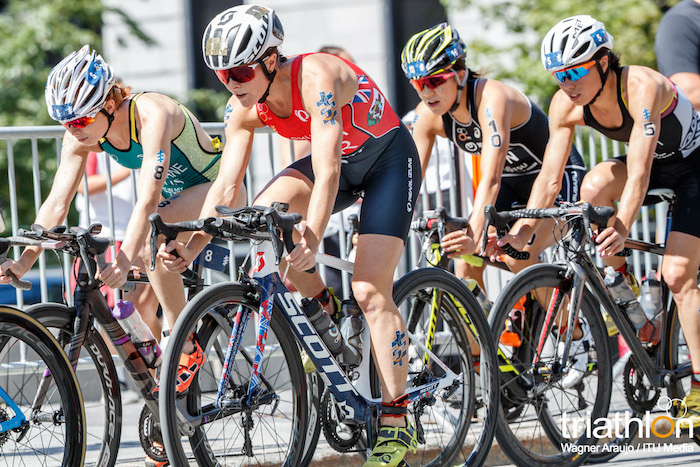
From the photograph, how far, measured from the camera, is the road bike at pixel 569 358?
16.7ft

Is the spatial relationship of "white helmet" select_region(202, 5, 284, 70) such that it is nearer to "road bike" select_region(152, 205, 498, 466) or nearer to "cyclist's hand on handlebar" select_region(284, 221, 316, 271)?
"road bike" select_region(152, 205, 498, 466)

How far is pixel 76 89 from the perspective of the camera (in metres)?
4.58

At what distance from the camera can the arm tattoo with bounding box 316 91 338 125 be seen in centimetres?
427

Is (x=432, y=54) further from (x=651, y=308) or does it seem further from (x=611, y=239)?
(x=651, y=308)

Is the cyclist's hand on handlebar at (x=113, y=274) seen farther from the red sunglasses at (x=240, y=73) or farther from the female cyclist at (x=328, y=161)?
the red sunglasses at (x=240, y=73)

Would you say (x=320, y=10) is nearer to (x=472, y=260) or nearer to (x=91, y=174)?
(x=91, y=174)

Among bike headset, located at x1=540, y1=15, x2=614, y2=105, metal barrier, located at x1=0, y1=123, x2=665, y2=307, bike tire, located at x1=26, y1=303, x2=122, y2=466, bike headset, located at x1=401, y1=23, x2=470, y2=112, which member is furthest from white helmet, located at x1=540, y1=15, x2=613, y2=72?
bike tire, located at x1=26, y1=303, x2=122, y2=466

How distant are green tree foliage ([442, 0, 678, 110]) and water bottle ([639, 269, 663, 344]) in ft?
25.3

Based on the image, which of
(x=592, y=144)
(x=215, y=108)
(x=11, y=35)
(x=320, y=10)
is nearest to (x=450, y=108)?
(x=592, y=144)

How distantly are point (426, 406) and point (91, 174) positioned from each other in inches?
127

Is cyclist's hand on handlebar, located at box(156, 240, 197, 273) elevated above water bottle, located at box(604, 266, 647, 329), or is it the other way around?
cyclist's hand on handlebar, located at box(156, 240, 197, 273)

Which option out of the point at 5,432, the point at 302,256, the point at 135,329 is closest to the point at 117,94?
the point at 135,329

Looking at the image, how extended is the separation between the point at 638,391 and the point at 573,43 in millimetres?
1935

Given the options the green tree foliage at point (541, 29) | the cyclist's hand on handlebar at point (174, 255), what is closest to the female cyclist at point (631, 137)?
the cyclist's hand on handlebar at point (174, 255)
